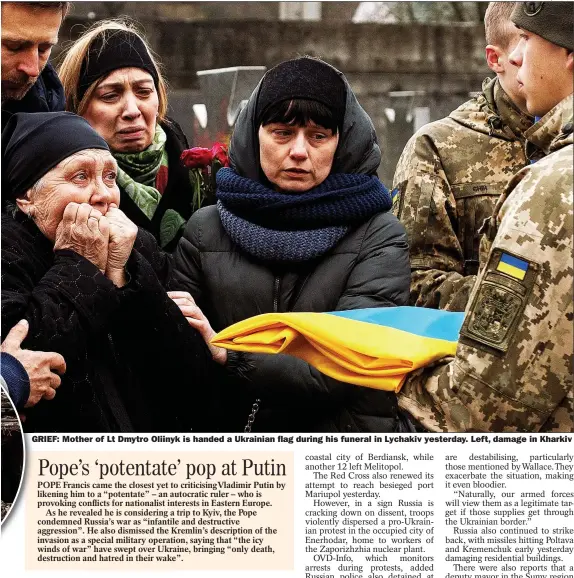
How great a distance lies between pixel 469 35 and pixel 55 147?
1.94 metres

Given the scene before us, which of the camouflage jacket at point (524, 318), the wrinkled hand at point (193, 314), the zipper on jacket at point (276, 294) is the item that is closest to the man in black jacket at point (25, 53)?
the wrinkled hand at point (193, 314)

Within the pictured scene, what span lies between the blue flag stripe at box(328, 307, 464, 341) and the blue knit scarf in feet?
0.78

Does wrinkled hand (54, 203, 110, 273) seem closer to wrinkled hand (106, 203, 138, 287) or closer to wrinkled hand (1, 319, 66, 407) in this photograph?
wrinkled hand (106, 203, 138, 287)

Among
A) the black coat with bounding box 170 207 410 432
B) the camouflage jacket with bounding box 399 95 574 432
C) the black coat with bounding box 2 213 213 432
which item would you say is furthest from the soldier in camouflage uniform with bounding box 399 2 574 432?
the black coat with bounding box 2 213 213 432

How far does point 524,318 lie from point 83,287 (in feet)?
3.61

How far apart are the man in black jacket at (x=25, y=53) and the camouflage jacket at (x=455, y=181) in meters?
1.16

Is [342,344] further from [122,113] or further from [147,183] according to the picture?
[122,113]

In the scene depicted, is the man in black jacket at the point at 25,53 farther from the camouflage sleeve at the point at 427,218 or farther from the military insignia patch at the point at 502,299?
the military insignia patch at the point at 502,299

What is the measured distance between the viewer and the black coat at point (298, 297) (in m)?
2.94

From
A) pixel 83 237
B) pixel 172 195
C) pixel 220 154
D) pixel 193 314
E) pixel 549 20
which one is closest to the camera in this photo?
pixel 549 20

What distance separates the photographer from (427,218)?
336cm

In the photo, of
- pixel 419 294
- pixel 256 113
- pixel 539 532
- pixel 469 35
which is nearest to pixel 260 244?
pixel 256 113

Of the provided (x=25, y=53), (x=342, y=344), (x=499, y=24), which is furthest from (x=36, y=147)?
(x=499, y=24)

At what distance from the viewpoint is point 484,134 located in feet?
11.3
